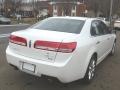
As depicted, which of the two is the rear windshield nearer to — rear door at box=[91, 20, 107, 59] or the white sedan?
the white sedan

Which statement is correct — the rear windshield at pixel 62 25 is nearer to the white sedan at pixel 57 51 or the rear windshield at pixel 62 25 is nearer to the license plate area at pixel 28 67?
the white sedan at pixel 57 51

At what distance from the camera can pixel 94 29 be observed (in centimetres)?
593

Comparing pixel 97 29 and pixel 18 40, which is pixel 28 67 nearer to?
pixel 18 40

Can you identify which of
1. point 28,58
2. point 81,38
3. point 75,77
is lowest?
point 75,77

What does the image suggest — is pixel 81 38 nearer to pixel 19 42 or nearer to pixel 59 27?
pixel 59 27

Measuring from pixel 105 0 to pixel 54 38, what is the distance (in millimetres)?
46594

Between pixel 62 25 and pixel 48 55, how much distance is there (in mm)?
1329

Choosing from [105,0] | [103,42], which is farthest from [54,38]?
[105,0]

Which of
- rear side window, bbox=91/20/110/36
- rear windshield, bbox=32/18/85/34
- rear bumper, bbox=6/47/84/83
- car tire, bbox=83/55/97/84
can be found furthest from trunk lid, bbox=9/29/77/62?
rear side window, bbox=91/20/110/36

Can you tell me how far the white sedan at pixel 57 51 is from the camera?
4457 mm

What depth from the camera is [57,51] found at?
4457 mm

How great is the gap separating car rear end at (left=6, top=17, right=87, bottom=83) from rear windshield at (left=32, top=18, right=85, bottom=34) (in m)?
0.47

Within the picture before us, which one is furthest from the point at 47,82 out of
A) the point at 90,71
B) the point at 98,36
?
the point at 98,36

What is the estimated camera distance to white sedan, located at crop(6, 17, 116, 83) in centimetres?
446
